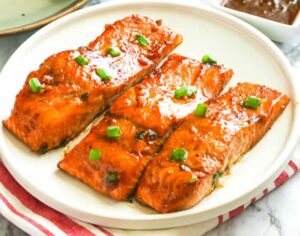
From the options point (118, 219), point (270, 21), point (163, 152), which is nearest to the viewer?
point (118, 219)

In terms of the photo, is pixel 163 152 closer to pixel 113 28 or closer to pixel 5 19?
pixel 113 28

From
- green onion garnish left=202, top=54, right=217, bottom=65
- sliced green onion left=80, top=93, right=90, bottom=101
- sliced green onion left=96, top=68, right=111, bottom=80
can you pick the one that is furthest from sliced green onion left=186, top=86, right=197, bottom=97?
sliced green onion left=80, top=93, right=90, bottom=101

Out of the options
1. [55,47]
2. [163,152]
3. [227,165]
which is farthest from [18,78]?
[227,165]

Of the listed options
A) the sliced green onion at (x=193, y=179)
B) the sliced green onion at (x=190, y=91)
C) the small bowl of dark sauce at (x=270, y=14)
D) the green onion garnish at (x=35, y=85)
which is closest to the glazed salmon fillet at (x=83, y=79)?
the green onion garnish at (x=35, y=85)

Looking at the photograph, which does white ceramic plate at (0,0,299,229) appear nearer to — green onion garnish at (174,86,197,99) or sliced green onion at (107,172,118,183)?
sliced green onion at (107,172,118,183)

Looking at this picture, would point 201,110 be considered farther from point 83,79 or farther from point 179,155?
point 83,79

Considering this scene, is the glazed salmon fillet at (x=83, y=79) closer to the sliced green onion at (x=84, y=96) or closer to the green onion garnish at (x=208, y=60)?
the sliced green onion at (x=84, y=96)
